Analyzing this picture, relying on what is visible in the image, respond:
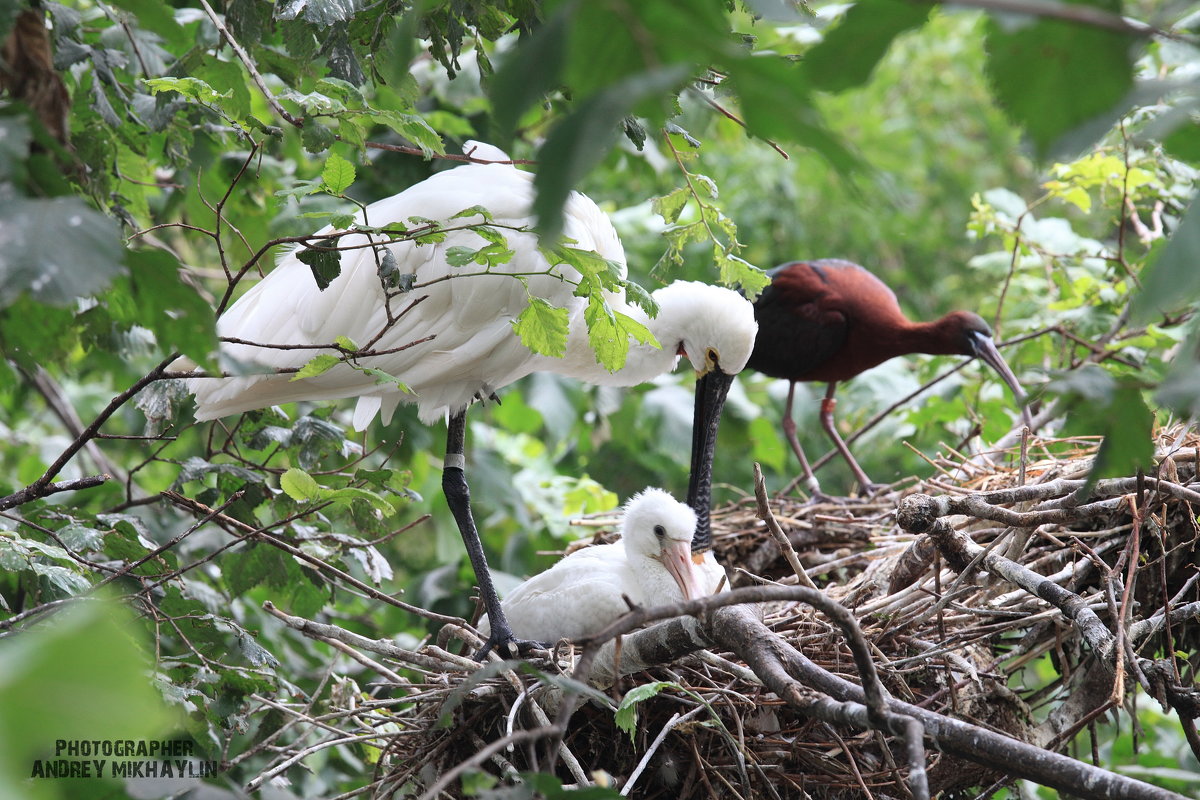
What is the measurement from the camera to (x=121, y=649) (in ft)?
2.27

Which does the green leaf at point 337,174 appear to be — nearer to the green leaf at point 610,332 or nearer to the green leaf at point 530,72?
the green leaf at point 610,332

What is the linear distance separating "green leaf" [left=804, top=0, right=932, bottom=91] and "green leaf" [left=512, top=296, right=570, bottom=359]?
4.14 feet

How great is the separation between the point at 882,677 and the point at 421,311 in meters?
1.81

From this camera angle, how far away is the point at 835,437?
5148mm

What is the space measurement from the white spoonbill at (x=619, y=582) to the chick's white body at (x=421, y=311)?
62 centimetres

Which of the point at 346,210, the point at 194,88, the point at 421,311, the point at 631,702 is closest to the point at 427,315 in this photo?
the point at 421,311

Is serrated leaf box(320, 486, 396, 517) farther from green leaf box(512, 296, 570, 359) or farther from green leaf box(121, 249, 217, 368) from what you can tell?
green leaf box(121, 249, 217, 368)

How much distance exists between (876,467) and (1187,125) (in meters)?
7.75

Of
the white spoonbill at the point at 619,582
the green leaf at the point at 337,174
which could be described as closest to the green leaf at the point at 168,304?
the green leaf at the point at 337,174

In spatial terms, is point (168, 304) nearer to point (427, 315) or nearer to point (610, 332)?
point (610, 332)

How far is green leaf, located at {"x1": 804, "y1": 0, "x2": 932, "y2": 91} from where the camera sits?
3.32 feet

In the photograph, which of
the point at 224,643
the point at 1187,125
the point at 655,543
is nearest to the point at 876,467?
the point at 655,543

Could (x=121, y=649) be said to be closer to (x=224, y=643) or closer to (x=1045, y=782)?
(x=1045, y=782)

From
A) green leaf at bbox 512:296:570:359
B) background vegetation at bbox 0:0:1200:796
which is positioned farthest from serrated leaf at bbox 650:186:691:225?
green leaf at bbox 512:296:570:359
